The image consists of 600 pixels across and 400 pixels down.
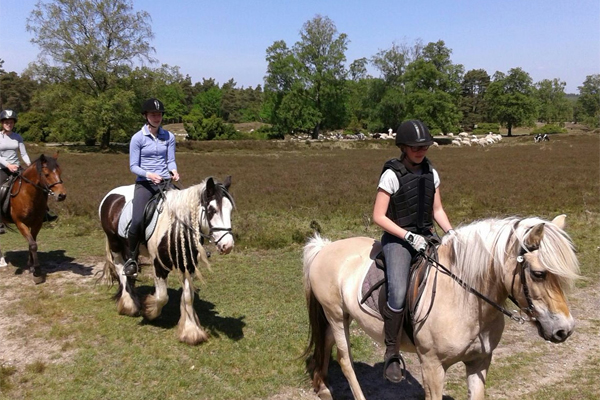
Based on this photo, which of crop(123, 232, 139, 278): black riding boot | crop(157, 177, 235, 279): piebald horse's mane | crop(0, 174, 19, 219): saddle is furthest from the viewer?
crop(0, 174, 19, 219): saddle

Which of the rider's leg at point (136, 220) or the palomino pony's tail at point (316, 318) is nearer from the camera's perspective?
the palomino pony's tail at point (316, 318)

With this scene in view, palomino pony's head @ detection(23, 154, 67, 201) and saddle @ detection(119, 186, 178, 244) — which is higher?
palomino pony's head @ detection(23, 154, 67, 201)

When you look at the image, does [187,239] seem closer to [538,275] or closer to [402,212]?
[402,212]

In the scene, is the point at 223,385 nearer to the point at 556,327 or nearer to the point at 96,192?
the point at 556,327

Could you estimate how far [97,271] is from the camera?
29.4 ft

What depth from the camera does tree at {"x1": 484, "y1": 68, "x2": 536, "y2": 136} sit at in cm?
7831

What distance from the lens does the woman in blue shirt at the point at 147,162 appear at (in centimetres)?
588

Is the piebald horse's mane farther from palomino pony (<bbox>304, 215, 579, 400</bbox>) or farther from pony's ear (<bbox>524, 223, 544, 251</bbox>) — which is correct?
pony's ear (<bbox>524, 223, 544, 251</bbox>)

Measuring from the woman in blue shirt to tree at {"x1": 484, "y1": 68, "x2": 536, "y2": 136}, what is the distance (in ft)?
277

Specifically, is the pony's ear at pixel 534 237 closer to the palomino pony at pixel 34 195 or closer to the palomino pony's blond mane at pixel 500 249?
the palomino pony's blond mane at pixel 500 249

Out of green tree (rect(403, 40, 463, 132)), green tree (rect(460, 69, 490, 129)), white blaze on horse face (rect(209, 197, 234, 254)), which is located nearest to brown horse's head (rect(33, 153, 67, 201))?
white blaze on horse face (rect(209, 197, 234, 254))

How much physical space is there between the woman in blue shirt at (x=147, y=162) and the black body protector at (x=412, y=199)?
11.5ft

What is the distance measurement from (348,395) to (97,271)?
253 inches

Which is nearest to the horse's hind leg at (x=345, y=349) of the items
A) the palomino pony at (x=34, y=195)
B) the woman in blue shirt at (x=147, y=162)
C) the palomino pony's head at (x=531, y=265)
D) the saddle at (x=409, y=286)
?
the saddle at (x=409, y=286)
